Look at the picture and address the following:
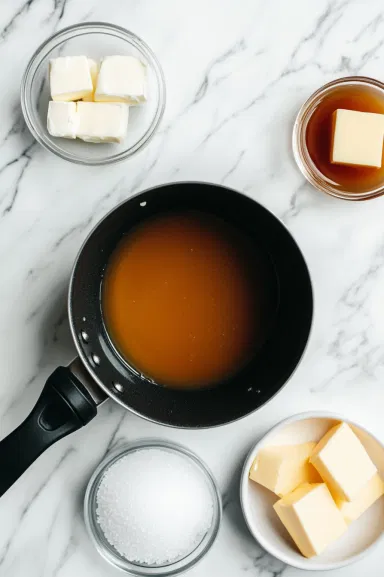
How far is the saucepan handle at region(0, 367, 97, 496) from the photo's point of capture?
108cm

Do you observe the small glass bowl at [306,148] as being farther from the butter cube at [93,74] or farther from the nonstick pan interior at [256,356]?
the butter cube at [93,74]

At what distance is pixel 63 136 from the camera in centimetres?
122

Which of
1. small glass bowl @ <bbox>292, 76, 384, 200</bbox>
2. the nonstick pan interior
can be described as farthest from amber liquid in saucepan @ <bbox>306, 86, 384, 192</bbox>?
the nonstick pan interior

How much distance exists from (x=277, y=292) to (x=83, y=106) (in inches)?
17.2

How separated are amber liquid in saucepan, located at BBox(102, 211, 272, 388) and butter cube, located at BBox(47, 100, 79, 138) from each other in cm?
19

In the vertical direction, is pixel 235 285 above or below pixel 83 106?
below

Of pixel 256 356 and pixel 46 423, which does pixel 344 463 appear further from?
pixel 46 423

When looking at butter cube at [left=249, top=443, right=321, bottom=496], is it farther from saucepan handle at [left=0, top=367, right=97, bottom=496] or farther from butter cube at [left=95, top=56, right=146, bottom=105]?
butter cube at [left=95, top=56, right=146, bottom=105]

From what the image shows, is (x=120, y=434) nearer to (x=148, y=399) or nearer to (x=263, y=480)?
(x=148, y=399)

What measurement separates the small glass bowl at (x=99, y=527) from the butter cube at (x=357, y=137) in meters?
0.56

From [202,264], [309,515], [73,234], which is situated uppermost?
[73,234]

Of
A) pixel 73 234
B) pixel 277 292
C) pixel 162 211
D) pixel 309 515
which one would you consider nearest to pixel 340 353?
pixel 277 292

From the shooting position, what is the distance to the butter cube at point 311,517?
1.22 metres

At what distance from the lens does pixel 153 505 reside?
125 centimetres
